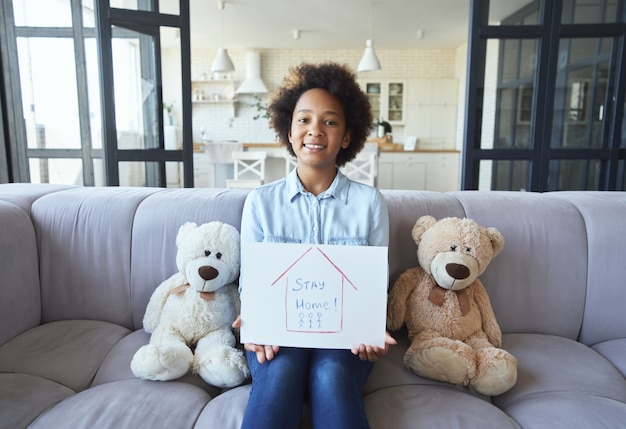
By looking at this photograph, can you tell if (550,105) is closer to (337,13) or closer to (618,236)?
(618,236)

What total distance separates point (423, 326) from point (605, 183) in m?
1.89

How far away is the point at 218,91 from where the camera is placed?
782 centimetres

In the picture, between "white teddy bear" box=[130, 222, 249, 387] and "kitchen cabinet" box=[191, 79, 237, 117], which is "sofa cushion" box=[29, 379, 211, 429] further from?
"kitchen cabinet" box=[191, 79, 237, 117]

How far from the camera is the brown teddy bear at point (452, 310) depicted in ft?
3.69

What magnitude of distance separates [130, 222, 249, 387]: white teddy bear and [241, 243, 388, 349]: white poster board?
25 cm

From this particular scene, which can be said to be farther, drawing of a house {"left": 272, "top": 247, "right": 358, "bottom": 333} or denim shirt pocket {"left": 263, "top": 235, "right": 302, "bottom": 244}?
denim shirt pocket {"left": 263, "top": 235, "right": 302, "bottom": 244}

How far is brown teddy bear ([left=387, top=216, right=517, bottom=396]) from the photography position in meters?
1.12

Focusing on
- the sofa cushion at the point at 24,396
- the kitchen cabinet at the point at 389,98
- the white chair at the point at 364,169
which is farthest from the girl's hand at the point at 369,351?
the kitchen cabinet at the point at 389,98

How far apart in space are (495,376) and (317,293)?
537mm

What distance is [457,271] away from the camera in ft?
4.00

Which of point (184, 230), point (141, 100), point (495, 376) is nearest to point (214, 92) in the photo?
point (141, 100)

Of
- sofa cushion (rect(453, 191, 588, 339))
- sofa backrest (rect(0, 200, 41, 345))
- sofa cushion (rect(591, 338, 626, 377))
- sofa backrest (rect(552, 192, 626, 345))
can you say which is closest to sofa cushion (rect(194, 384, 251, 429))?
sofa backrest (rect(0, 200, 41, 345))

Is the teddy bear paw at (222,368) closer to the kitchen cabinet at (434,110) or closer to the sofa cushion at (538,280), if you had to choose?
the sofa cushion at (538,280)

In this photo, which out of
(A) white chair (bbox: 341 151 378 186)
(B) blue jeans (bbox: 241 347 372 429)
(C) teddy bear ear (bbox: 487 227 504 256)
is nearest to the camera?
(B) blue jeans (bbox: 241 347 372 429)
